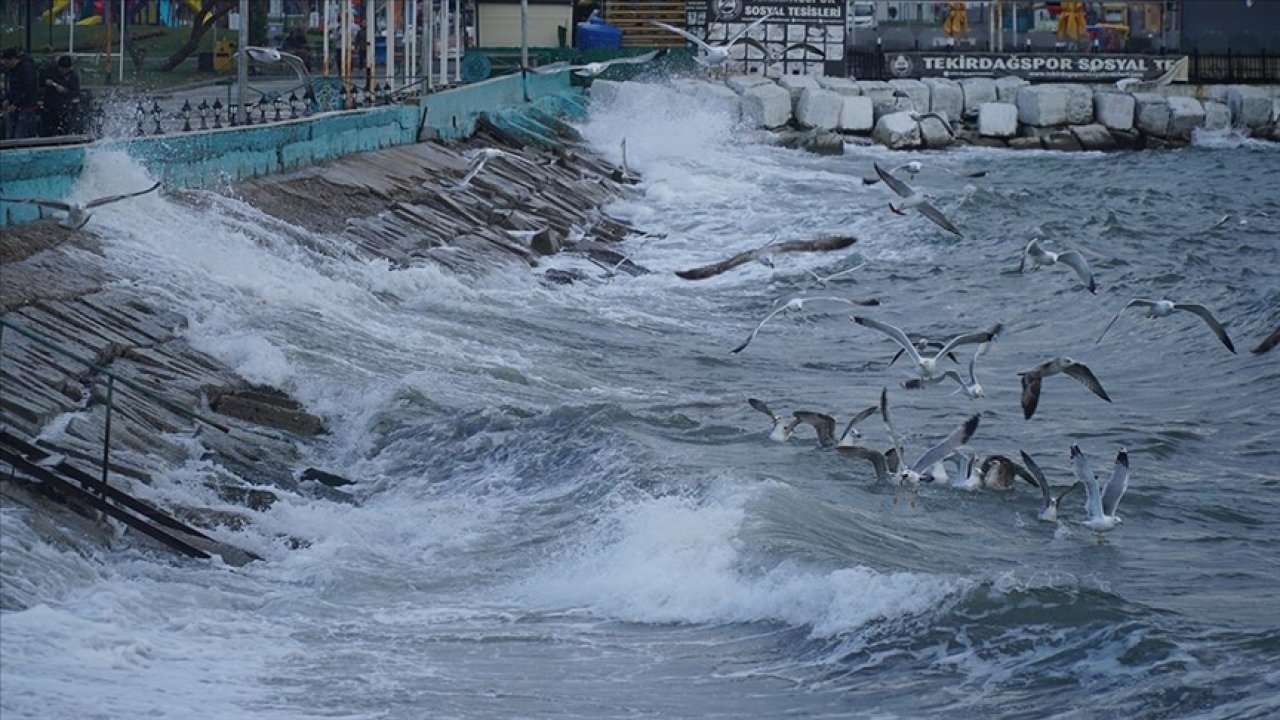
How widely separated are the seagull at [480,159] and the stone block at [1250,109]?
84.4 feet

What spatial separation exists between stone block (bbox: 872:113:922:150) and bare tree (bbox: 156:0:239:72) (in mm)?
16466

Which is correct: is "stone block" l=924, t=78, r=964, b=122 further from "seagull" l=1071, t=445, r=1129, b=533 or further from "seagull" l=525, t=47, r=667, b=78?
"seagull" l=1071, t=445, r=1129, b=533

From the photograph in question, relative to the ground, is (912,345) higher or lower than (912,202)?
lower

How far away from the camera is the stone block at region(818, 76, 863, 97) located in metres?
49.6

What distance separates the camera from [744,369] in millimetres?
18766

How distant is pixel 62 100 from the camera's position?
19.3m

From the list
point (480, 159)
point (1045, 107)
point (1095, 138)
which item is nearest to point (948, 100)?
point (1045, 107)

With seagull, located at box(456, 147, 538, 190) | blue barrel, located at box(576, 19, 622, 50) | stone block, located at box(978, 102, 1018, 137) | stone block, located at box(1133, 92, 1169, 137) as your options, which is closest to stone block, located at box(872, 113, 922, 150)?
stone block, located at box(978, 102, 1018, 137)

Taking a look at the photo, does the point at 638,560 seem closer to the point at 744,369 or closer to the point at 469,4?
the point at 744,369

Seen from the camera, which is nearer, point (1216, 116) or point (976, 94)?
point (976, 94)

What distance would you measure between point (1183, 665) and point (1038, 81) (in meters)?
46.2

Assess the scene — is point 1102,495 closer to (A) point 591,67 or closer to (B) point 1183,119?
(A) point 591,67

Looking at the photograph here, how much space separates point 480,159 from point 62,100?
11.2 metres

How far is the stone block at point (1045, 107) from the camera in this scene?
50.0 m
